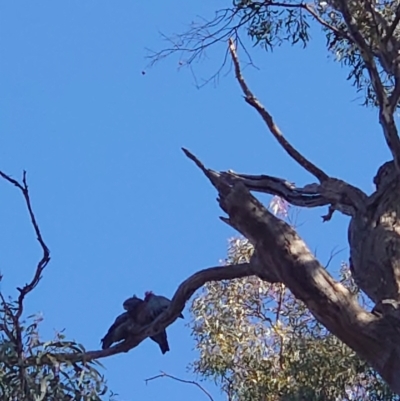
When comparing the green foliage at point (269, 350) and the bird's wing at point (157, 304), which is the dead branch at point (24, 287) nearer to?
the bird's wing at point (157, 304)

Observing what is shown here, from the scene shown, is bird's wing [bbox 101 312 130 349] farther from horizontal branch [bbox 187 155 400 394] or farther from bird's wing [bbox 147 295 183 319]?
horizontal branch [bbox 187 155 400 394]

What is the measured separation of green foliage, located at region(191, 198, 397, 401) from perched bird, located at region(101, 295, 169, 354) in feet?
5.86

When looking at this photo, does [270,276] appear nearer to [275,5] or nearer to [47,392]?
[47,392]

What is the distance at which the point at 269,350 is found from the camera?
7.68m

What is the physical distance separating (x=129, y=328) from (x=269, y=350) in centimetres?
283

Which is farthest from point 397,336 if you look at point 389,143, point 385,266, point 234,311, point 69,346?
point 234,311

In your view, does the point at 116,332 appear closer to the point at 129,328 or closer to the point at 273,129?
the point at 129,328

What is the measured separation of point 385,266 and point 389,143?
1.74 feet

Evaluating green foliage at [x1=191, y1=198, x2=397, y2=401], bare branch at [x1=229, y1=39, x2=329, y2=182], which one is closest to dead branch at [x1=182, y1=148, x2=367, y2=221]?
bare branch at [x1=229, y1=39, x2=329, y2=182]

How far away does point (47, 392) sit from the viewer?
348cm

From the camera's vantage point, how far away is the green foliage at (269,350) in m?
6.83

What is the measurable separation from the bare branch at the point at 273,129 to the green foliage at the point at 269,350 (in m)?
1.44

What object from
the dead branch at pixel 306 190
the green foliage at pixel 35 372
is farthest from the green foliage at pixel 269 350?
the green foliage at pixel 35 372

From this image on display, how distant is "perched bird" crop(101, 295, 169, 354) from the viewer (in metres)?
4.96
